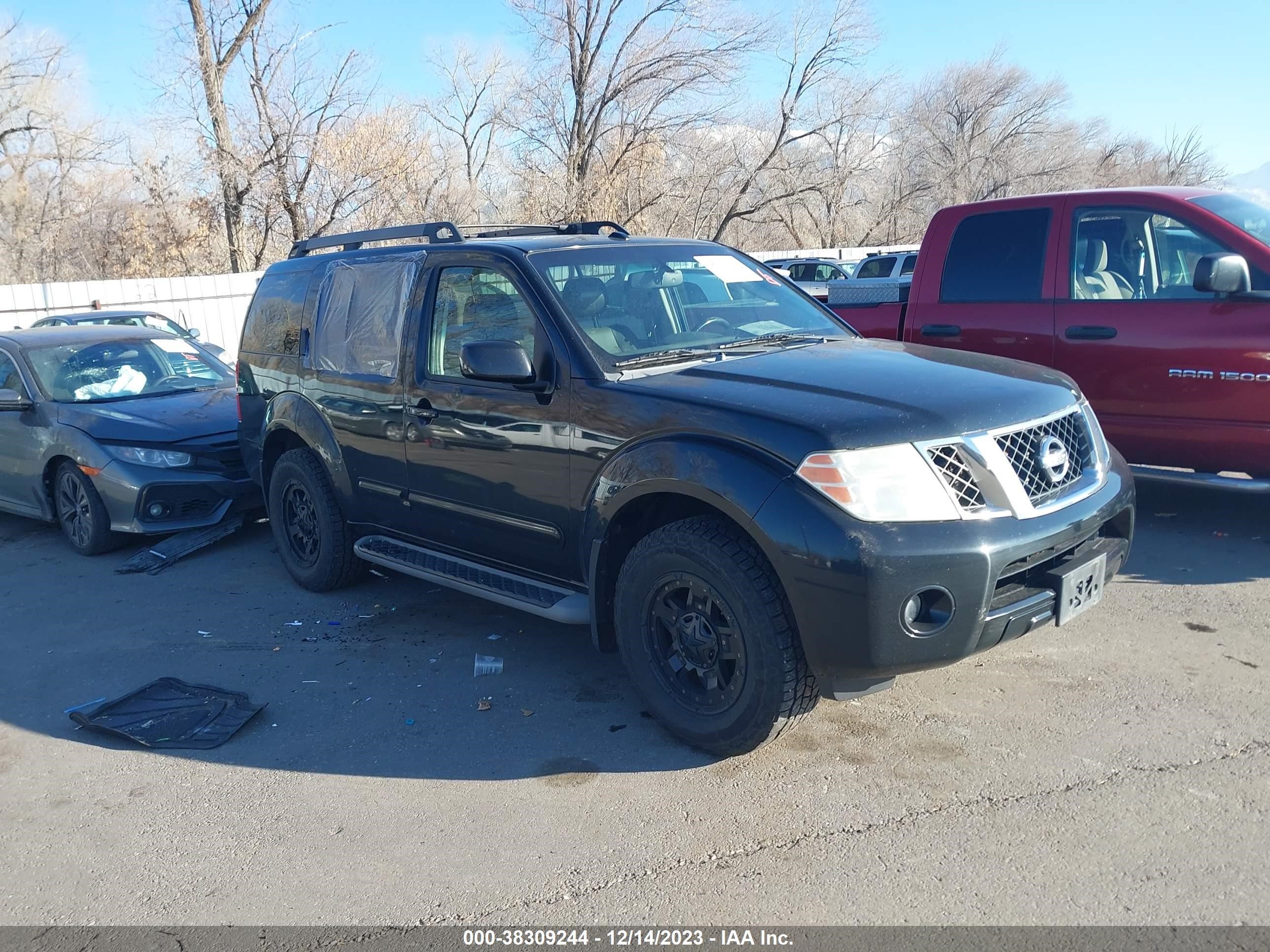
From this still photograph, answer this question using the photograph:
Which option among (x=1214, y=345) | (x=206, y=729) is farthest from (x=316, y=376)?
(x=1214, y=345)

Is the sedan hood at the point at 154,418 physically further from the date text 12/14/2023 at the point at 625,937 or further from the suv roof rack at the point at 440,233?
the date text 12/14/2023 at the point at 625,937

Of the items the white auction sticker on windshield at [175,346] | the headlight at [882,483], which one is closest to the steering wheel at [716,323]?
the headlight at [882,483]

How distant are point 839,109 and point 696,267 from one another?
31.4 m

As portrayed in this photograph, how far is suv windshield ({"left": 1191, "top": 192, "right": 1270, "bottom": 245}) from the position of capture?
5758mm

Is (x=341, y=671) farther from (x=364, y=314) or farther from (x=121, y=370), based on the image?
(x=121, y=370)

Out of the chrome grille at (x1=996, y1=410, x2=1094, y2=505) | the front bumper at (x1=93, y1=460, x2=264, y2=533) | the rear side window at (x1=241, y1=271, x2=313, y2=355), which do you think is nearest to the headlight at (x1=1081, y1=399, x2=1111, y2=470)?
the chrome grille at (x1=996, y1=410, x2=1094, y2=505)

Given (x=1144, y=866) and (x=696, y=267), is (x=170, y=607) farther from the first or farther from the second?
(x=1144, y=866)

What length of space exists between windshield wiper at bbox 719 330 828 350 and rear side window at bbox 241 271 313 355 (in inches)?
110

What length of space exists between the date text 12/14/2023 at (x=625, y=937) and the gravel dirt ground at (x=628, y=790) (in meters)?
0.06

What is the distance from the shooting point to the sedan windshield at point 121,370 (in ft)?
25.4

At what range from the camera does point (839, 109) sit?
110 feet

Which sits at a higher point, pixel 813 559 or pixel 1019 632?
pixel 813 559

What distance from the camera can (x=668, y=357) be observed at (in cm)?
431

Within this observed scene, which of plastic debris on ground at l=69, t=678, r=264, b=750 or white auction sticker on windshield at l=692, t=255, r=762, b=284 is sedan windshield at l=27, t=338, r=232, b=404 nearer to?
plastic debris on ground at l=69, t=678, r=264, b=750
